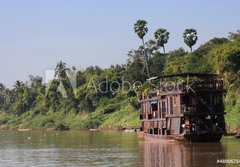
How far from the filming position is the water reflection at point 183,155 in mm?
31222

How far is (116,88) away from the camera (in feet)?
352

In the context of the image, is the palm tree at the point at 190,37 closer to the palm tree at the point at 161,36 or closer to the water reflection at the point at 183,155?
the palm tree at the point at 161,36

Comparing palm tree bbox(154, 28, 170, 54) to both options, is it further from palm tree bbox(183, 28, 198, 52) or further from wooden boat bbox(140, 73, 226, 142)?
wooden boat bbox(140, 73, 226, 142)

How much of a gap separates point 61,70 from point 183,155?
8877cm

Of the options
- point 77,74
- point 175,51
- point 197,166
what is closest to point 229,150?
point 197,166

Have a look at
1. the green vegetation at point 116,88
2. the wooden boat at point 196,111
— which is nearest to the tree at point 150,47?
the green vegetation at point 116,88

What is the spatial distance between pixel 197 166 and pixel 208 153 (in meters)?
6.46

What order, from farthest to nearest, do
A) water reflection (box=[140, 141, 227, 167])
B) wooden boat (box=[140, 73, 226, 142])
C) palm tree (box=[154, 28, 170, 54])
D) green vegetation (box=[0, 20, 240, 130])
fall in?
palm tree (box=[154, 28, 170, 54]) → green vegetation (box=[0, 20, 240, 130]) → wooden boat (box=[140, 73, 226, 142]) → water reflection (box=[140, 141, 227, 167])

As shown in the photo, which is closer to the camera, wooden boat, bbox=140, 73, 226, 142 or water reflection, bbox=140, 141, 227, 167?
water reflection, bbox=140, 141, 227, 167

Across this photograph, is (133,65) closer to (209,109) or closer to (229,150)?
(209,109)

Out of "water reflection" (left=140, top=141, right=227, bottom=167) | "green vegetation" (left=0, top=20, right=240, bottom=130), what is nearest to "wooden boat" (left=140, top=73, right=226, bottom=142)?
"water reflection" (left=140, top=141, right=227, bottom=167)

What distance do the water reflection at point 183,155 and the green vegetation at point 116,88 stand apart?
1554 centimetres

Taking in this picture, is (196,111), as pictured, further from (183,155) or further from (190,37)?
(190,37)

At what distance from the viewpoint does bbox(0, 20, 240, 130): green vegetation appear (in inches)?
2574
